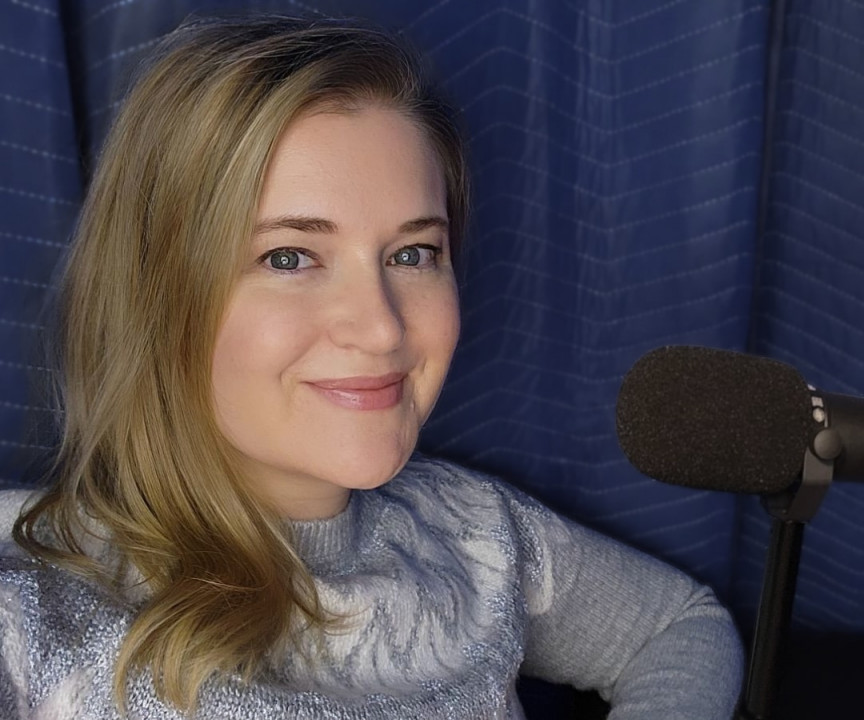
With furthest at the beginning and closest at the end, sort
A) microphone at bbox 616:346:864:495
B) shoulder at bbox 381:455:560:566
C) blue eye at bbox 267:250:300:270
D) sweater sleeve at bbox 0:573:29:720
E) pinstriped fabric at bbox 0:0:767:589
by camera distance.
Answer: pinstriped fabric at bbox 0:0:767:589
shoulder at bbox 381:455:560:566
blue eye at bbox 267:250:300:270
sweater sleeve at bbox 0:573:29:720
microphone at bbox 616:346:864:495

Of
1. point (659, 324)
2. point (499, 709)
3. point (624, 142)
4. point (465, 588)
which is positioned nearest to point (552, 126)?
point (624, 142)

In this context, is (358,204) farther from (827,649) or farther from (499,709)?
(827,649)

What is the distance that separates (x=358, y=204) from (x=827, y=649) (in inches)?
35.9

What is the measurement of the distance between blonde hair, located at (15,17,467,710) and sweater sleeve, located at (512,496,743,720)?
33 centimetres

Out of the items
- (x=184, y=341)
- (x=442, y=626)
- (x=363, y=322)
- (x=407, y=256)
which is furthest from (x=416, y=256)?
(x=442, y=626)

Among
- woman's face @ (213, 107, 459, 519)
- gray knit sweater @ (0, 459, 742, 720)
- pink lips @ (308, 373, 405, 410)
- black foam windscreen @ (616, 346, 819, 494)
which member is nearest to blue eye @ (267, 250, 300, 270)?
woman's face @ (213, 107, 459, 519)

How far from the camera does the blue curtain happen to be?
1.35 m

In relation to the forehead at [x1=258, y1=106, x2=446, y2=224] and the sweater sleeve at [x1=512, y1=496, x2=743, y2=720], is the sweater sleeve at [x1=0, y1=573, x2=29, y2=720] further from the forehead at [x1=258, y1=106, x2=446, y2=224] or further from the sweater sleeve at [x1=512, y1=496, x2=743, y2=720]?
the sweater sleeve at [x1=512, y1=496, x2=743, y2=720]

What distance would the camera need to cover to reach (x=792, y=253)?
1.46 m

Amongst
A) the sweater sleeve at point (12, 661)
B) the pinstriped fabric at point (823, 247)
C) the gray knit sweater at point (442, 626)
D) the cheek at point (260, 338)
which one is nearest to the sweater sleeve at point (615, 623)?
the gray knit sweater at point (442, 626)

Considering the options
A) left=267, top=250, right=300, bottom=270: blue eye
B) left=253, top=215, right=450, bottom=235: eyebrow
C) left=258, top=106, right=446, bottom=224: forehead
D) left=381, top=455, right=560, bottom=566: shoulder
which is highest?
left=258, top=106, right=446, bottom=224: forehead

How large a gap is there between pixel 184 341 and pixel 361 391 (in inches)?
6.4

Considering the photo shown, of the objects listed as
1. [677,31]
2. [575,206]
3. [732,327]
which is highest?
[677,31]

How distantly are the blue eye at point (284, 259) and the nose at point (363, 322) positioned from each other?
51 millimetres
